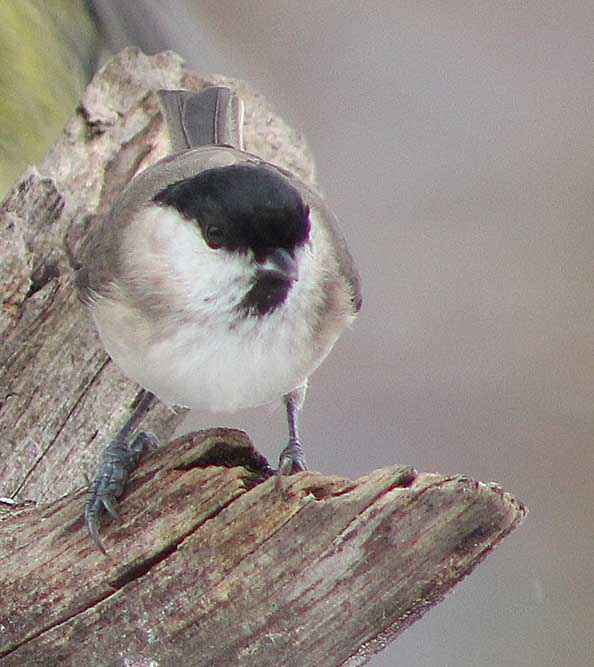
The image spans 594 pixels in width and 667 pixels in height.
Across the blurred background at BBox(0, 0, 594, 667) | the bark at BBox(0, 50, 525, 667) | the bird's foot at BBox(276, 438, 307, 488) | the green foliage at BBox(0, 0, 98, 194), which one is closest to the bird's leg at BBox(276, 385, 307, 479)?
the bird's foot at BBox(276, 438, 307, 488)

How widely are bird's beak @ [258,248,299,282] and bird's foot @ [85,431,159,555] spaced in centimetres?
39

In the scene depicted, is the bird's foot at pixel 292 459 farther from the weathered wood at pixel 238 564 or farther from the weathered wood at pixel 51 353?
the weathered wood at pixel 51 353

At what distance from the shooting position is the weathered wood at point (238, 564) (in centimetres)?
119

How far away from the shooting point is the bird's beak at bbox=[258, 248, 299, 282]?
1.34m

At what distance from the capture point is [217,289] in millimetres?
1378

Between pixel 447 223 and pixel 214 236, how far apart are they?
1.40 metres

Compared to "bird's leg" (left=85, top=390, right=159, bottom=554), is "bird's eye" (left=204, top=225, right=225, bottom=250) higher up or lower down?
higher up

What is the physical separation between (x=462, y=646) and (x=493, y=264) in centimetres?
98

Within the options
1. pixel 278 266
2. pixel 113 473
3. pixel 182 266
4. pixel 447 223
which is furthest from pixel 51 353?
pixel 447 223

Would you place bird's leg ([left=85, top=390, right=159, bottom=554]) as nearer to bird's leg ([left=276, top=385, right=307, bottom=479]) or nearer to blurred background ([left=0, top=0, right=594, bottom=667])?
bird's leg ([left=276, top=385, right=307, bottom=479])

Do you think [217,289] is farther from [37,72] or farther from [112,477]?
[37,72]

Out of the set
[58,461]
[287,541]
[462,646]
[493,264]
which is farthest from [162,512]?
[493,264]

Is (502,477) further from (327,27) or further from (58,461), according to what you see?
(327,27)

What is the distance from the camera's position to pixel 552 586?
232cm
